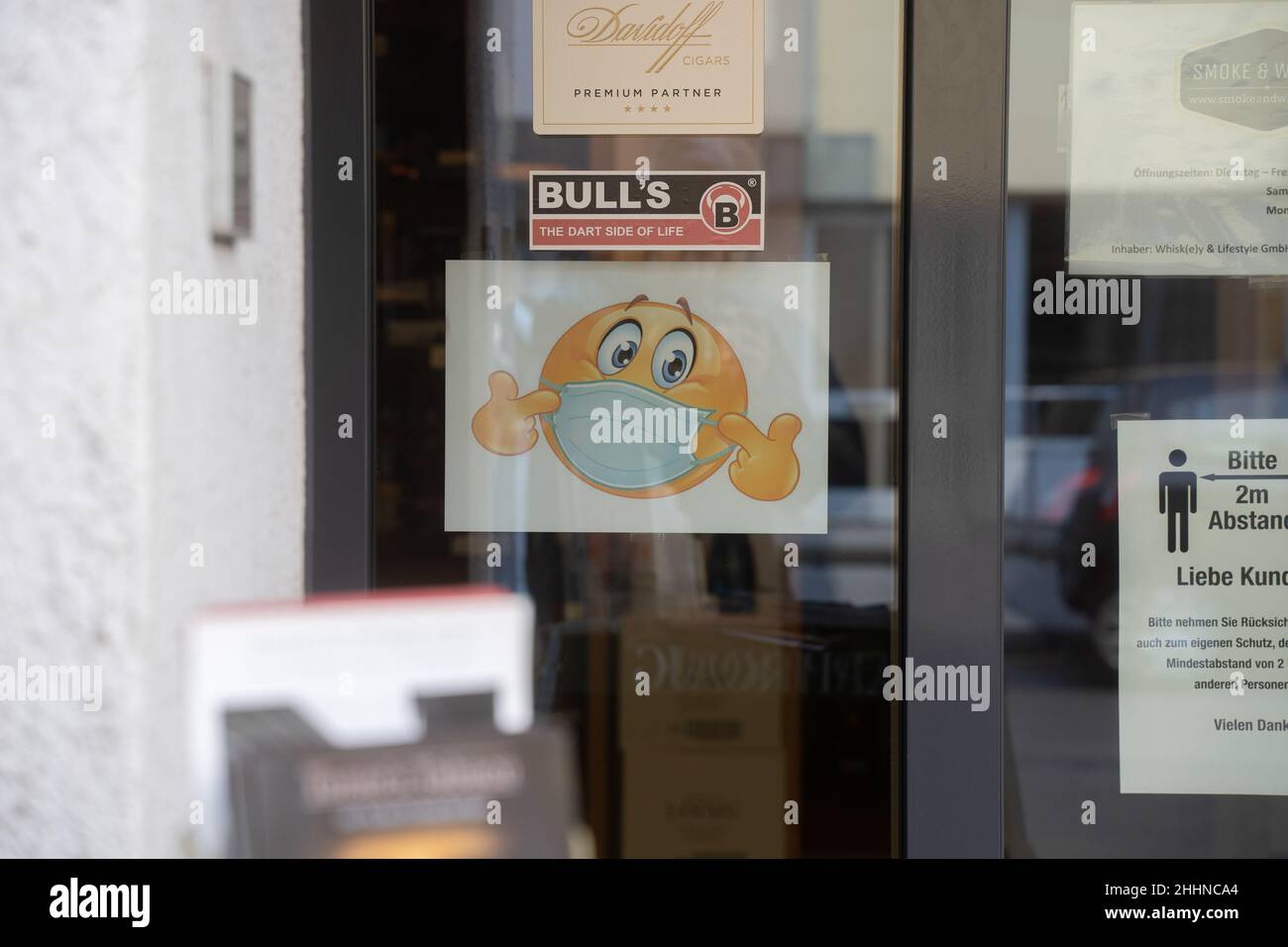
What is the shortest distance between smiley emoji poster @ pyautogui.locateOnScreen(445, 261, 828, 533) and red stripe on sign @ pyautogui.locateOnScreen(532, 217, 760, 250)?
0.06 meters

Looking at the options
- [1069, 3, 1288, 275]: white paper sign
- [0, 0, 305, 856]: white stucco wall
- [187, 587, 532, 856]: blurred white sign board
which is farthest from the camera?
[1069, 3, 1288, 275]: white paper sign

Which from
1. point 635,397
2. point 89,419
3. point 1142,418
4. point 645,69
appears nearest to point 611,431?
point 635,397

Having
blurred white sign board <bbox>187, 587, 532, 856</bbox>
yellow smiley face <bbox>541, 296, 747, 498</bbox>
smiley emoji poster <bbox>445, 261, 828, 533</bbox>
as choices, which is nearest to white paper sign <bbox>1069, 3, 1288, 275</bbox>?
smiley emoji poster <bbox>445, 261, 828, 533</bbox>

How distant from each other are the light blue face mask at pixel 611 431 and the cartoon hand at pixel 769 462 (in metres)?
0.12

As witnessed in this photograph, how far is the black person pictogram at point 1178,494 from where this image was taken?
288cm

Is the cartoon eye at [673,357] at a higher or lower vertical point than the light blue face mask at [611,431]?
higher

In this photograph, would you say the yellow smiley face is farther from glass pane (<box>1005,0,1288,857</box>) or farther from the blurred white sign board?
the blurred white sign board

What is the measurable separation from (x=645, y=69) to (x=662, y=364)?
0.72m

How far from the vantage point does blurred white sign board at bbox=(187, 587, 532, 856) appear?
130cm

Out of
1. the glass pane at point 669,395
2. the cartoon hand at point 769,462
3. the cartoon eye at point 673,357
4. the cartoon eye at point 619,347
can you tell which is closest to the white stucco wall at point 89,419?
the glass pane at point 669,395

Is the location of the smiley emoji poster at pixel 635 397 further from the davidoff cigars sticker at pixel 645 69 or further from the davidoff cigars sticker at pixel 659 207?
the davidoff cigars sticker at pixel 645 69

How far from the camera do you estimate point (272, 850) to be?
134 cm
